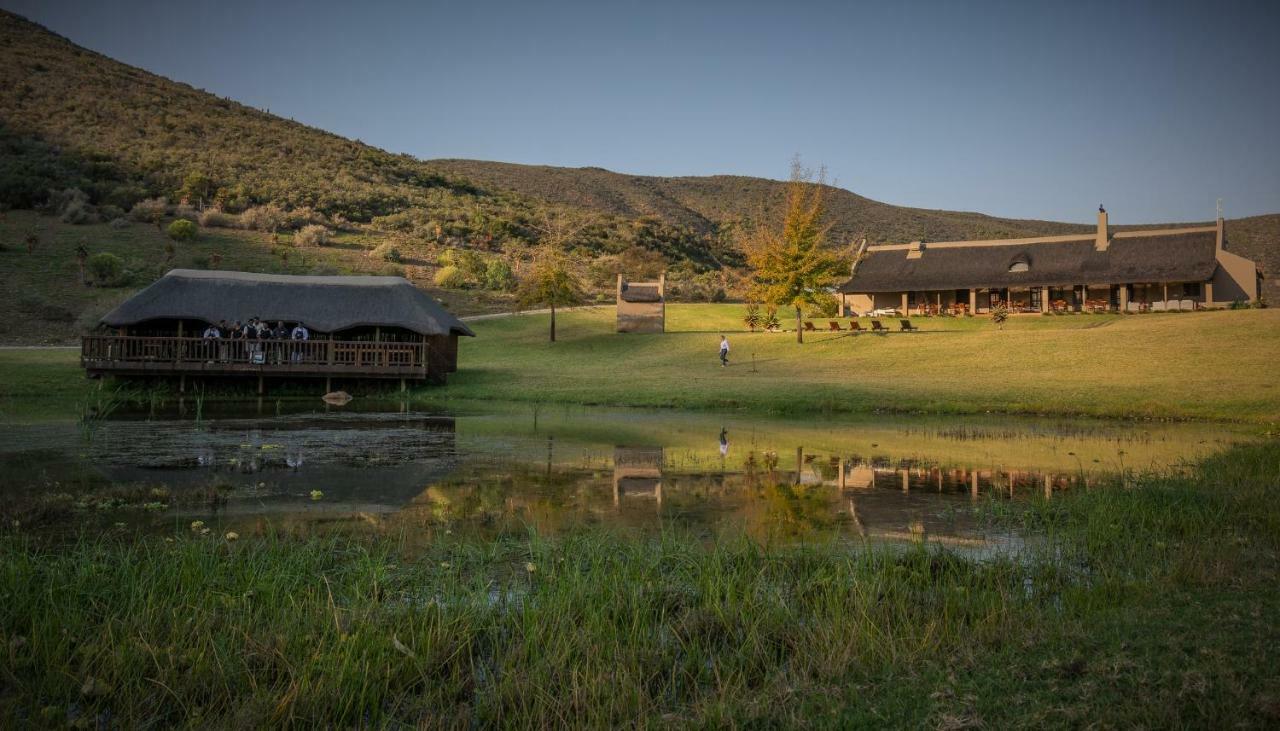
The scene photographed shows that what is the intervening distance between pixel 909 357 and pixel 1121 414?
13.5 metres

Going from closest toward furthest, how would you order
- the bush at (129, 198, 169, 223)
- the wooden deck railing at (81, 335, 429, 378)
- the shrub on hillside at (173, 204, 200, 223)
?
the wooden deck railing at (81, 335, 429, 378) → the bush at (129, 198, 169, 223) → the shrub on hillside at (173, 204, 200, 223)

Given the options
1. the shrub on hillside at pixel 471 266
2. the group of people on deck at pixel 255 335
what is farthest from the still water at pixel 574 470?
the shrub on hillside at pixel 471 266

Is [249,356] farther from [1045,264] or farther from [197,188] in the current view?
[1045,264]

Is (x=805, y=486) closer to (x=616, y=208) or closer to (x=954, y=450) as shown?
(x=954, y=450)

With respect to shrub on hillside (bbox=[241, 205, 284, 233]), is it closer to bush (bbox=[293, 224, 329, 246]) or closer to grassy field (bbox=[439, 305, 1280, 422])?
bush (bbox=[293, 224, 329, 246])

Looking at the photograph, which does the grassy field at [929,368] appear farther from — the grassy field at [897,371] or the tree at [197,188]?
the tree at [197,188]

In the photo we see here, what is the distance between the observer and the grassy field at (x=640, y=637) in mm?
4656

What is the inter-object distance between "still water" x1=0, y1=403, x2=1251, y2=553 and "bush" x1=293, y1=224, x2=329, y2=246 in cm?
3945

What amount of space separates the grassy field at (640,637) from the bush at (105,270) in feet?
149

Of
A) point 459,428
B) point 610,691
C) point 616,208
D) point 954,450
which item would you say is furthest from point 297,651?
point 616,208

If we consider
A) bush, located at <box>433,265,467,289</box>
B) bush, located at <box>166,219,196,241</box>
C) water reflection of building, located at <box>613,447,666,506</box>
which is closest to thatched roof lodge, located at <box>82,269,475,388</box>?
water reflection of building, located at <box>613,447,666,506</box>

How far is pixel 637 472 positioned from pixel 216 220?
57.2m

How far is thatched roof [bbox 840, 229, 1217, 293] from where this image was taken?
52250mm

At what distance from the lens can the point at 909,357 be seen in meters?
36.8
